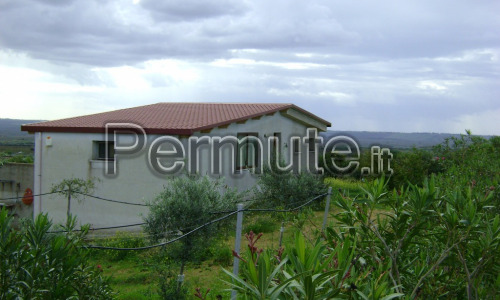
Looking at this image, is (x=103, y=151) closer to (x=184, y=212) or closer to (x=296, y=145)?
(x=184, y=212)

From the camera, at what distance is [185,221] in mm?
9109

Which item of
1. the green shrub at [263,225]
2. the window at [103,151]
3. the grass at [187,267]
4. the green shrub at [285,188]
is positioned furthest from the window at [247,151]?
the window at [103,151]

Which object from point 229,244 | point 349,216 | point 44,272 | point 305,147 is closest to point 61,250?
point 44,272

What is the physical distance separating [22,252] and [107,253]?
1000cm

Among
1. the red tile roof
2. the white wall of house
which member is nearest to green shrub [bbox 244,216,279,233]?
the white wall of house

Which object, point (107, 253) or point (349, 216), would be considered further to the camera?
point (107, 253)

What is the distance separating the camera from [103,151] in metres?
17.0

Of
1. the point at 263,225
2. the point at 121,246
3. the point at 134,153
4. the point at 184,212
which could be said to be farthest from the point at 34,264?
the point at 134,153

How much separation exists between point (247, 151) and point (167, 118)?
3.28 meters

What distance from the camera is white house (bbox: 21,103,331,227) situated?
15.7m

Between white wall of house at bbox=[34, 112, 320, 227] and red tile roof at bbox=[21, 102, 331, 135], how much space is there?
301mm

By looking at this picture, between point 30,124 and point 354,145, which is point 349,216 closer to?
point 30,124

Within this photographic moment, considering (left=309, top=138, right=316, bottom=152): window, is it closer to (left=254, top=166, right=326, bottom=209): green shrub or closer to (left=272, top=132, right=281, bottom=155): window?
(left=272, top=132, right=281, bottom=155): window

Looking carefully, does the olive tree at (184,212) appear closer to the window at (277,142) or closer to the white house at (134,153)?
the white house at (134,153)
